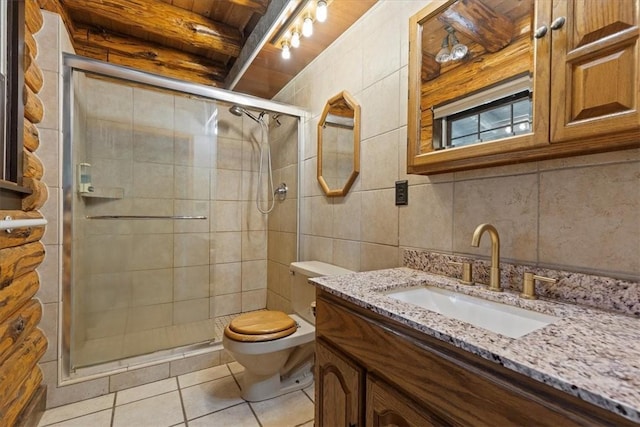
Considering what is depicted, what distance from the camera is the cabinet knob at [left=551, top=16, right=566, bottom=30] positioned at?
0.74 metres

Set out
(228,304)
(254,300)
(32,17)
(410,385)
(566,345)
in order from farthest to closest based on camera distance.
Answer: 1. (254,300)
2. (228,304)
3. (32,17)
4. (410,385)
5. (566,345)

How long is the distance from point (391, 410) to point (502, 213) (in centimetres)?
74

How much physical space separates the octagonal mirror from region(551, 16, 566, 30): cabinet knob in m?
0.99

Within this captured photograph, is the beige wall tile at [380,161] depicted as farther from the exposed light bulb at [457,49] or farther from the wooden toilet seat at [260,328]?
the wooden toilet seat at [260,328]

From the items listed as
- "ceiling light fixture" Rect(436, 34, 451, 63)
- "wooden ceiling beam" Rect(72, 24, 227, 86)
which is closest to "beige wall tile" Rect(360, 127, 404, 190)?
"ceiling light fixture" Rect(436, 34, 451, 63)

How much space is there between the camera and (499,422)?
510mm

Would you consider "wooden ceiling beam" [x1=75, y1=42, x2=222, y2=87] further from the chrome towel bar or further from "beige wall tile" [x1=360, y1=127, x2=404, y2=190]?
"beige wall tile" [x1=360, y1=127, x2=404, y2=190]

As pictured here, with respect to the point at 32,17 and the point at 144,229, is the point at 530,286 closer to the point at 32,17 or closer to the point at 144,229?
the point at 144,229

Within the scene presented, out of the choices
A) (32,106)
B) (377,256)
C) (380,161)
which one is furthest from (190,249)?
(380,161)

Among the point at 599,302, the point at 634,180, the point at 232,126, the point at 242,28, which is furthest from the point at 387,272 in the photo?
the point at 242,28

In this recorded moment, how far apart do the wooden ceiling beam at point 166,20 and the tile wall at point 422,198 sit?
657 millimetres

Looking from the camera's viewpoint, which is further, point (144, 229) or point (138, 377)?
point (144, 229)

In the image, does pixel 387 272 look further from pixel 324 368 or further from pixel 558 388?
pixel 558 388

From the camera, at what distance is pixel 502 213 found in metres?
1.01
